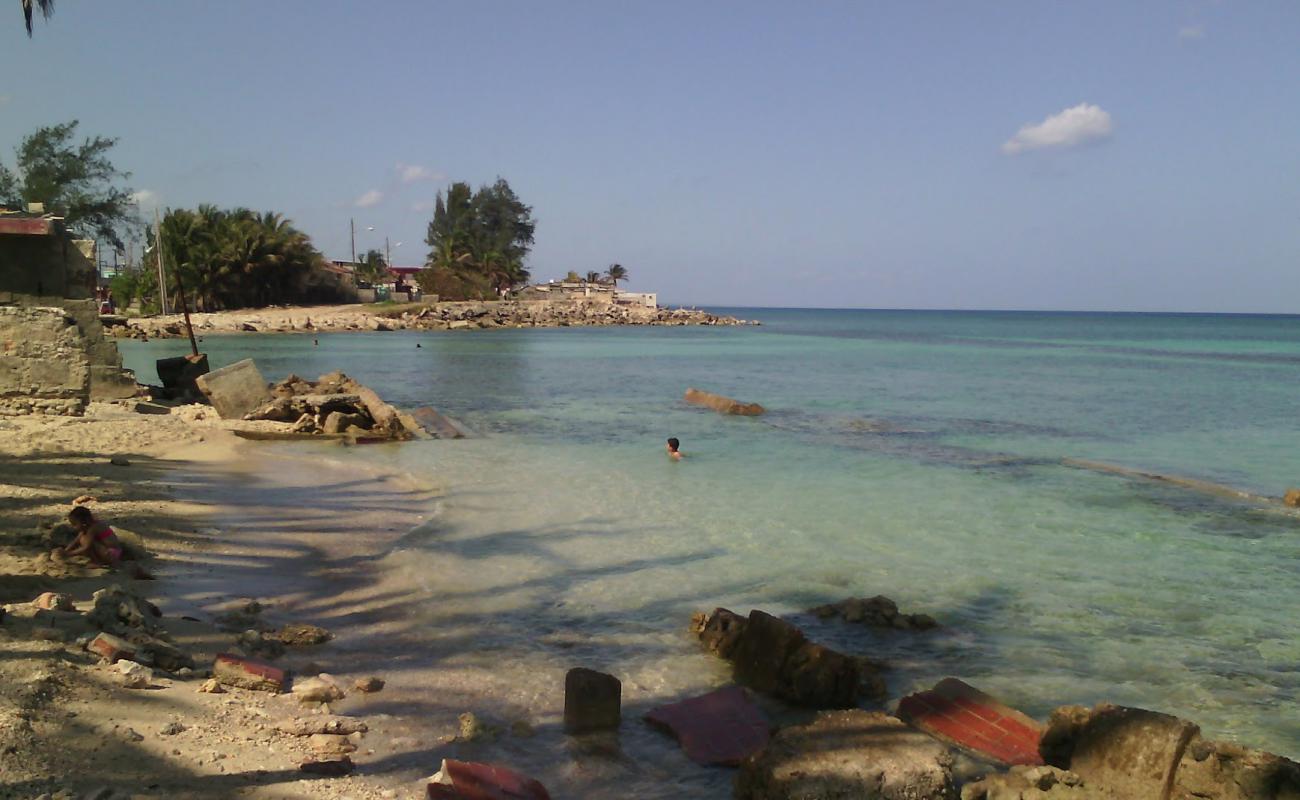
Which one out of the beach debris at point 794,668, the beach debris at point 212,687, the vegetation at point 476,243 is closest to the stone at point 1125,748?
the beach debris at point 794,668

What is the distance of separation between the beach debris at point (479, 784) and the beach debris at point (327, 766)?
45 centimetres

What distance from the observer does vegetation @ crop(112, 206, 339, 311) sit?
57781 mm

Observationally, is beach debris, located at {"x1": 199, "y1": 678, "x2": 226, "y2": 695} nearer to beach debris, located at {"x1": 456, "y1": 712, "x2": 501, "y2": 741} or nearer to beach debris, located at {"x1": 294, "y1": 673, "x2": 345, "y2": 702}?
beach debris, located at {"x1": 294, "y1": 673, "x2": 345, "y2": 702}

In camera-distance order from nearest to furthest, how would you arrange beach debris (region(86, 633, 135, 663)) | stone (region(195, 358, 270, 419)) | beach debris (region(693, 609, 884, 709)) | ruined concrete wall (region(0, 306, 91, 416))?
beach debris (region(86, 633, 135, 663)) < beach debris (region(693, 609, 884, 709)) < ruined concrete wall (region(0, 306, 91, 416)) < stone (region(195, 358, 270, 419))

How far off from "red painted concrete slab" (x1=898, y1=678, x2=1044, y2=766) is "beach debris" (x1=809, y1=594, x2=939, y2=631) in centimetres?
153

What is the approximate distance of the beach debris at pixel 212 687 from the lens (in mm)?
4867

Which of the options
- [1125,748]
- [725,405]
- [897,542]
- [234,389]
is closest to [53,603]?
[1125,748]

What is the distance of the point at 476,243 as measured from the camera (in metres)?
90.0

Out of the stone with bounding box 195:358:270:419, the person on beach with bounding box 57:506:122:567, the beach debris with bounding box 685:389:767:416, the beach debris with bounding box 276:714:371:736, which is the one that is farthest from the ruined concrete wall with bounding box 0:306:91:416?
the beach debris with bounding box 685:389:767:416

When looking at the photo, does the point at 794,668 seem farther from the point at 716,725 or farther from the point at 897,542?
the point at 897,542

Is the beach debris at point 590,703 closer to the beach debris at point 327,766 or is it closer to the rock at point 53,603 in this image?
the beach debris at point 327,766

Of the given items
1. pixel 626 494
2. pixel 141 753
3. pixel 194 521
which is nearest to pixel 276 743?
pixel 141 753

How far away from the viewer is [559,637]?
6.73 meters

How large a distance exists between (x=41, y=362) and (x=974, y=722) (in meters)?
13.8
